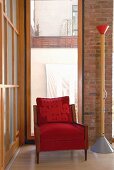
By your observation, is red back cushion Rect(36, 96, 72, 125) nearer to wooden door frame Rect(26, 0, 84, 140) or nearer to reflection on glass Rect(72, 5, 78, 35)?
wooden door frame Rect(26, 0, 84, 140)

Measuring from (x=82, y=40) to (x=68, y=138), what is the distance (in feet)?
5.80

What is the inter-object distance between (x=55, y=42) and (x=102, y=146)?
7.53 ft

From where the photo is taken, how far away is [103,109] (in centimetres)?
390

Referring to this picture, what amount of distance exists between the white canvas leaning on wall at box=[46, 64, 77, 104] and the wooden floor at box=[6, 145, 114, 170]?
1.63 m

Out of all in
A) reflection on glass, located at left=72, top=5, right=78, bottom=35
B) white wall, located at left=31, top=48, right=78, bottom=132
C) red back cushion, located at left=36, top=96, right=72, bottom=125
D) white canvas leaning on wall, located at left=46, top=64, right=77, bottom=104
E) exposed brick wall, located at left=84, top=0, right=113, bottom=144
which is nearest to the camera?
red back cushion, located at left=36, top=96, right=72, bottom=125

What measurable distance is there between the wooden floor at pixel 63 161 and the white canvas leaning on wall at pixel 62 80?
64.1 inches

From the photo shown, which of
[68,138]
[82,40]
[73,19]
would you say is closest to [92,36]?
[82,40]

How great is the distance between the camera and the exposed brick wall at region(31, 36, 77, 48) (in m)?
4.95

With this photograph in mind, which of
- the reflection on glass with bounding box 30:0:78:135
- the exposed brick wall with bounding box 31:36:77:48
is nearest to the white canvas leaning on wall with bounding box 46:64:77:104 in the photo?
the reflection on glass with bounding box 30:0:78:135

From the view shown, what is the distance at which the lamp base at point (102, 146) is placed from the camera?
146 inches

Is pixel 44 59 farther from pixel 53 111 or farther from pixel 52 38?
pixel 53 111

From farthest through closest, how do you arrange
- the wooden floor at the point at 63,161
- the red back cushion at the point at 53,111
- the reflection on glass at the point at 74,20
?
the reflection on glass at the point at 74,20 < the red back cushion at the point at 53,111 < the wooden floor at the point at 63,161

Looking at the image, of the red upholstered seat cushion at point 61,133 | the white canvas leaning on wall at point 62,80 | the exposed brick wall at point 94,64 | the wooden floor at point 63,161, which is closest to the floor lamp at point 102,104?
the wooden floor at point 63,161

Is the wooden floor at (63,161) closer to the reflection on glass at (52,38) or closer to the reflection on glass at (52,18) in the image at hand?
the reflection on glass at (52,38)
